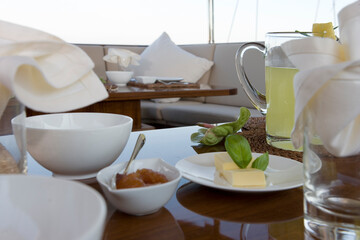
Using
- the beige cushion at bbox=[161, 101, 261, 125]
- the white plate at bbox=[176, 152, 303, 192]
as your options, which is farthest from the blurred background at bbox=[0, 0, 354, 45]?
the white plate at bbox=[176, 152, 303, 192]

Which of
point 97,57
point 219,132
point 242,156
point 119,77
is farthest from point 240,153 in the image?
point 97,57

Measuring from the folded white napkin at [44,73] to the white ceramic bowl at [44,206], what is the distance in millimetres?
81

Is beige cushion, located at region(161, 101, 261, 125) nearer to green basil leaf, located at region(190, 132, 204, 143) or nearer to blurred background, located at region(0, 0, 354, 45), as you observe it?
blurred background, located at region(0, 0, 354, 45)

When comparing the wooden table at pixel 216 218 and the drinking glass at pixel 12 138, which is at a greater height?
the drinking glass at pixel 12 138

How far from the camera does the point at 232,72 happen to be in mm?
3348

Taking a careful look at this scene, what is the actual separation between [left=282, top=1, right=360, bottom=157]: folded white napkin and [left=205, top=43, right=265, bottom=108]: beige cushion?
2662 mm

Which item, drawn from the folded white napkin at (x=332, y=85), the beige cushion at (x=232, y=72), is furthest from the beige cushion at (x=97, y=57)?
the folded white napkin at (x=332, y=85)

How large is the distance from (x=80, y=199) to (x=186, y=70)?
3.31 metres

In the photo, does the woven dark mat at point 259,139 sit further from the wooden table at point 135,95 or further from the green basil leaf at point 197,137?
the wooden table at point 135,95

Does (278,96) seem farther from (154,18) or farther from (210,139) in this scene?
(154,18)

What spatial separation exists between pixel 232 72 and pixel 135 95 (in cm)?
153

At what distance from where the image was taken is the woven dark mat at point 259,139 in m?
0.67

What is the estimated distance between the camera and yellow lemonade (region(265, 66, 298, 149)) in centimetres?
71

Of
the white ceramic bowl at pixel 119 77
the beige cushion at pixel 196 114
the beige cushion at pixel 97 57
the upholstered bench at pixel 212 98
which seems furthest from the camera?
the beige cushion at pixel 97 57
